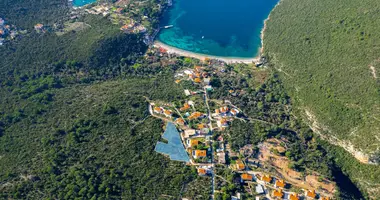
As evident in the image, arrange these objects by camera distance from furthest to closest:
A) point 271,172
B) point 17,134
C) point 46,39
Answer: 1. point 46,39
2. point 17,134
3. point 271,172

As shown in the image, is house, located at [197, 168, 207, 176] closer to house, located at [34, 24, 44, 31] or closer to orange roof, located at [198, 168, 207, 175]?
orange roof, located at [198, 168, 207, 175]

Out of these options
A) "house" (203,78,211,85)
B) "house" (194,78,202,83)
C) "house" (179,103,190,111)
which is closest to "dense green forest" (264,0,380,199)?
"house" (203,78,211,85)

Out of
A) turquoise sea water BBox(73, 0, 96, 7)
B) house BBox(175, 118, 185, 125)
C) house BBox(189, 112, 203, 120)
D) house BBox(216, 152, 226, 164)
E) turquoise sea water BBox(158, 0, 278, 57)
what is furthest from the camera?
turquoise sea water BBox(73, 0, 96, 7)

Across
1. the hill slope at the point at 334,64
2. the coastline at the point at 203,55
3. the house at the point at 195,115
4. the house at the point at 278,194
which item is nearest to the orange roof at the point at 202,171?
the house at the point at 278,194

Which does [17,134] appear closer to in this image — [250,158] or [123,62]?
[123,62]

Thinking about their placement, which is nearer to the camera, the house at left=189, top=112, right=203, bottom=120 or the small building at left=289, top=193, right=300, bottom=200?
the small building at left=289, top=193, right=300, bottom=200

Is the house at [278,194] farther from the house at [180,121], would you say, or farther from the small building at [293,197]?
the house at [180,121]

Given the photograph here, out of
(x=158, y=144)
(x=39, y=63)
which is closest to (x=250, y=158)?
(x=158, y=144)
